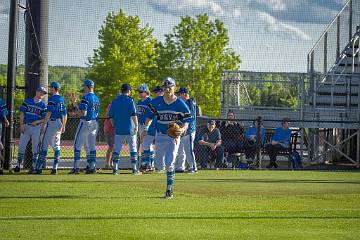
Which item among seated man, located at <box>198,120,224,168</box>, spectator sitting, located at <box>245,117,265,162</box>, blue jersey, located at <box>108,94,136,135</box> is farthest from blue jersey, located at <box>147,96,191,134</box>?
spectator sitting, located at <box>245,117,265,162</box>

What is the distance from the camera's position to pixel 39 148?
64.4 feet

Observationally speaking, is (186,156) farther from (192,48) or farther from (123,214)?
(192,48)

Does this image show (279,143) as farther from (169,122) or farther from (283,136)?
(169,122)

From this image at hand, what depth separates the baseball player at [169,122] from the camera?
1375 cm

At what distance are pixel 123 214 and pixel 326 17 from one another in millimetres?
20699

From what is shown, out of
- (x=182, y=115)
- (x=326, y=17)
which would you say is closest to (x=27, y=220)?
(x=182, y=115)

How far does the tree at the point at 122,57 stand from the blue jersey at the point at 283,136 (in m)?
16.5

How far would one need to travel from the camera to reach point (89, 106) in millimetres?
19047

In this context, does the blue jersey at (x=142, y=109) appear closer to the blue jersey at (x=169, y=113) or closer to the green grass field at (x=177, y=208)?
the green grass field at (x=177, y=208)

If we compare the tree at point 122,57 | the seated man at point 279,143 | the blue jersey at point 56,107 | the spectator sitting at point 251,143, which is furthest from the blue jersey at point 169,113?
the tree at point 122,57

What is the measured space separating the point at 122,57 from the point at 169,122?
2937cm

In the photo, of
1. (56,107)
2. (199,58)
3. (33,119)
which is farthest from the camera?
(199,58)

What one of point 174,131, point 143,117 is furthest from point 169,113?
point 143,117

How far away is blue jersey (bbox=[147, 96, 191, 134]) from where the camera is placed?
1431 cm
